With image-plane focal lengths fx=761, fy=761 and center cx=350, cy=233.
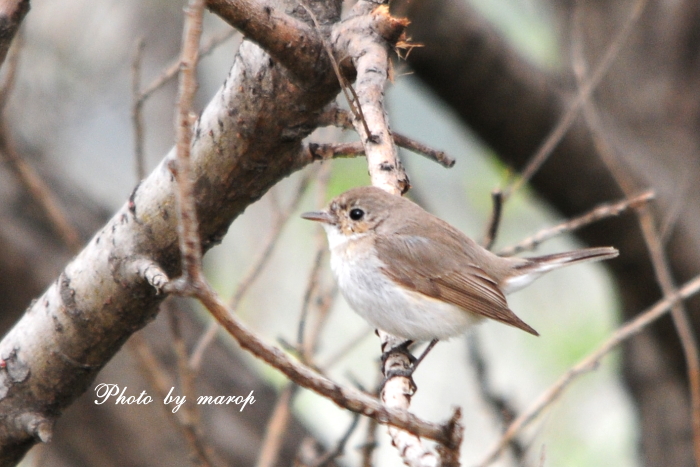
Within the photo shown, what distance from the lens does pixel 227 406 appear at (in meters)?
3.97

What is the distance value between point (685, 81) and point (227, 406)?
3551 mm

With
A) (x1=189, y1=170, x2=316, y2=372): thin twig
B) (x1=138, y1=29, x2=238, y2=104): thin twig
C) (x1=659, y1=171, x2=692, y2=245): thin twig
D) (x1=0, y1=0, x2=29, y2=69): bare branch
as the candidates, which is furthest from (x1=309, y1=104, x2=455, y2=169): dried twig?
(x1=659, y1=171, x2=692, y2=245): thin twig

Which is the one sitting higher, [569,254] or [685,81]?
[685,81]

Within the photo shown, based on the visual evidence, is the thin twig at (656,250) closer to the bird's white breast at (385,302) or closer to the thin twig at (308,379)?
the bird's white breast at (385,302)

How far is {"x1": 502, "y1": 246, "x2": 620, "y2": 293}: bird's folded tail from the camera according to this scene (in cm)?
337

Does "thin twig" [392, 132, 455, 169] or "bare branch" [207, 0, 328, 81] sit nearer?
"bare branch" [207, 0, 328, 81]

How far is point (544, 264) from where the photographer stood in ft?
11.3

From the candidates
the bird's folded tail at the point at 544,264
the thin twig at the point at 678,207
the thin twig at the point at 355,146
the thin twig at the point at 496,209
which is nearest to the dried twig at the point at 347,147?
the thin twig at the point at 355,146

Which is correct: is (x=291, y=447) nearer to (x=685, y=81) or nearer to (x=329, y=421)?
(x=329, y=421)

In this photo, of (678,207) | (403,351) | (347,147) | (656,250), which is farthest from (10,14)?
(678,207)

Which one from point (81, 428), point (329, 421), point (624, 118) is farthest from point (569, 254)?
point (329, 421)

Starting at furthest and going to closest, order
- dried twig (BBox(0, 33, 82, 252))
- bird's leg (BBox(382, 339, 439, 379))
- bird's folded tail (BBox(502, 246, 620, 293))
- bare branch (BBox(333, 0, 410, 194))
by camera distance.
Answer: bird's folded tail (BBox(502, 246, 620, 293)) < dried twig (BBox(0, 33, 82, 252)) < bird's leg (BBox(382, 339, 439, 379)) < bare branch (BBox(333, 0, 410, 194))

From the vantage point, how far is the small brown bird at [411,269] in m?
2.95

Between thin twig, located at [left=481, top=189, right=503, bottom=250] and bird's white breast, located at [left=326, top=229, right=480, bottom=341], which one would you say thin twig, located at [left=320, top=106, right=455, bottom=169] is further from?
bird's white breast, located at [left=326, top=229, right=480, bottom=341]
